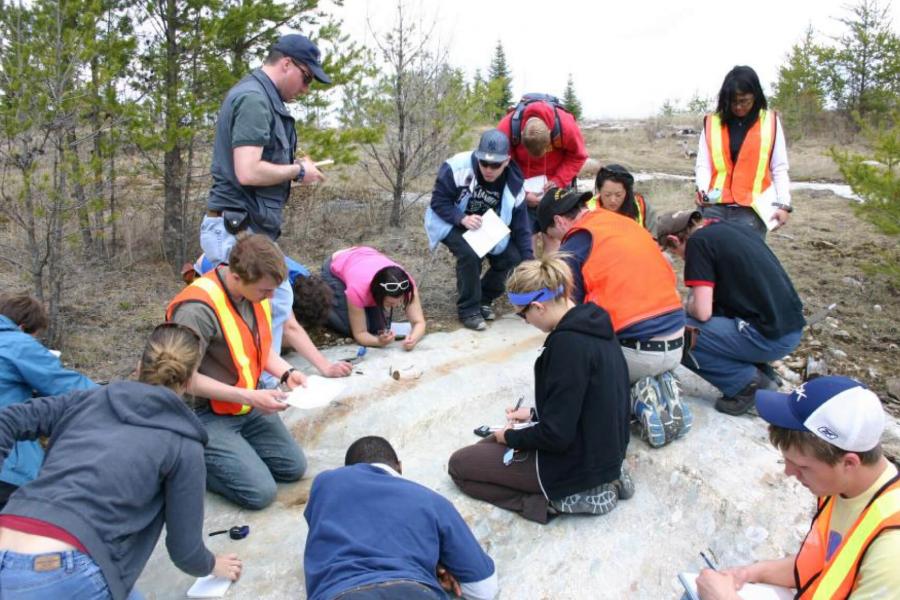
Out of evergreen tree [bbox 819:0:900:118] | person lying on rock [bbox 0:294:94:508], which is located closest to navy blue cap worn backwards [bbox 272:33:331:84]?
person lying on rock [bbox 0:294:94:508]

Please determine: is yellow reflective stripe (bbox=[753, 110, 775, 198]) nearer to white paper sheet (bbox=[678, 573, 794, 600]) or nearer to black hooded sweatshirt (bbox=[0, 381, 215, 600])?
white paper sheet (bbox=[678, 573, 794, 600])

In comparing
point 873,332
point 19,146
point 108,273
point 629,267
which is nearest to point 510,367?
point 629,267

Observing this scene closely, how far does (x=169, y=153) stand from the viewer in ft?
23.1

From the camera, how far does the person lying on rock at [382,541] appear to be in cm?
216

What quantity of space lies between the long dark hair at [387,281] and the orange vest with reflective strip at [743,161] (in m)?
2.27

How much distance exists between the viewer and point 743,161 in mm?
4469

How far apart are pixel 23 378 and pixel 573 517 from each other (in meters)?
2.62

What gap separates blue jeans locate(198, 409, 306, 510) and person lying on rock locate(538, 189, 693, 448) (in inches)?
70.1

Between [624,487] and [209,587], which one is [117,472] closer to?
[209,587]

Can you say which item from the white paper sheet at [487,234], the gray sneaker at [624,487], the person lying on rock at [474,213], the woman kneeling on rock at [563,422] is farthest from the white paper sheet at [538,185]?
the gray sneaker at [624,487]

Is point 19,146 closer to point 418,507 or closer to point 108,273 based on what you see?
point 108,273

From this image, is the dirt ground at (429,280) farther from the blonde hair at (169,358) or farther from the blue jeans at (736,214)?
the blonde hair at (169,358)

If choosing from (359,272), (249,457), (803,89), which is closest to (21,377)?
(249,457)

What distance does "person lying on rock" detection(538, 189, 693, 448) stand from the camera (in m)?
3.49
